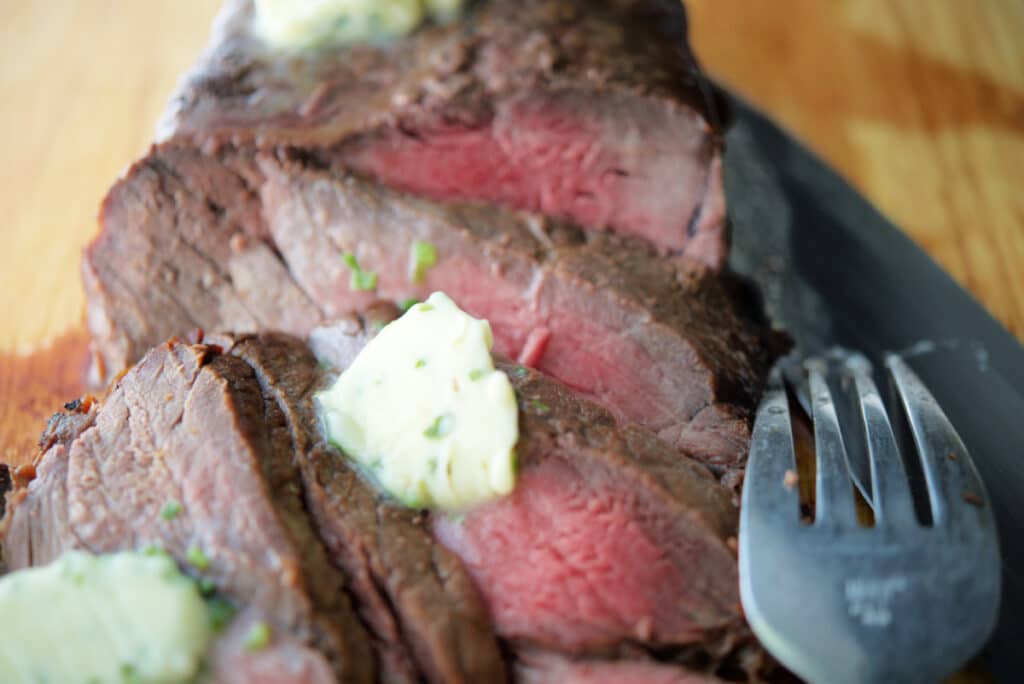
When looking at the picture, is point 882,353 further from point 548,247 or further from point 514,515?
point 514,515

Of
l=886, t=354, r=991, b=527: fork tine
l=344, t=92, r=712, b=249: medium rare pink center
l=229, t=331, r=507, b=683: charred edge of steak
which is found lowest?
l=886, t=354, r=991, b=527: fork tine

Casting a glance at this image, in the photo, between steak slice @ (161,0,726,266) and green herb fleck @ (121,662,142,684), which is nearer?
green herb fleck @ (121,662,142,684)

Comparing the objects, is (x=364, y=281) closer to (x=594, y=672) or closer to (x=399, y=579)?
(x=399, y=579)

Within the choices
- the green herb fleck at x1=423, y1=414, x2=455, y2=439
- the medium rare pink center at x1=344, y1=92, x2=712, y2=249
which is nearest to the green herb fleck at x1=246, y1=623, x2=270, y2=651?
the green herb fleck at x1=423, y1=414, x2=455, y2=439

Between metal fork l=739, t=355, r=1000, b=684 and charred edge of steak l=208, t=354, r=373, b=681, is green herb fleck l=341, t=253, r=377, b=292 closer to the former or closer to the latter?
charred edge of steak l=208, t=354, r=373, b=681

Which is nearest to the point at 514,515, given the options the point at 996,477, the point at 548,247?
→ the point at 548,247

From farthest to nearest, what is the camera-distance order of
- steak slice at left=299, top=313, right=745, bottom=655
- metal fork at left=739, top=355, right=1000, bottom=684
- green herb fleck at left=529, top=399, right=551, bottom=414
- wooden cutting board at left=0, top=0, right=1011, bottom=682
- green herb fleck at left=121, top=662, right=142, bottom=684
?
1. wooden cutting board at left=0, top=0, right=1011, bottom=682
2. green herb fleck at left=529, top=399, right=551, bottom=414
3. steak slice at left=299, top=313, right=745, bottom=655
4. metal fork at left=739, top=355, right=1000, bottom=684
5. green herb fleck at left=121, top=662, right=142, bottom=684

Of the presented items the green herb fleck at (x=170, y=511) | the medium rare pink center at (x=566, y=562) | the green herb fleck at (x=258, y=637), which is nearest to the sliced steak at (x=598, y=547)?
the medium rare pink center at (x=566, y=562)
